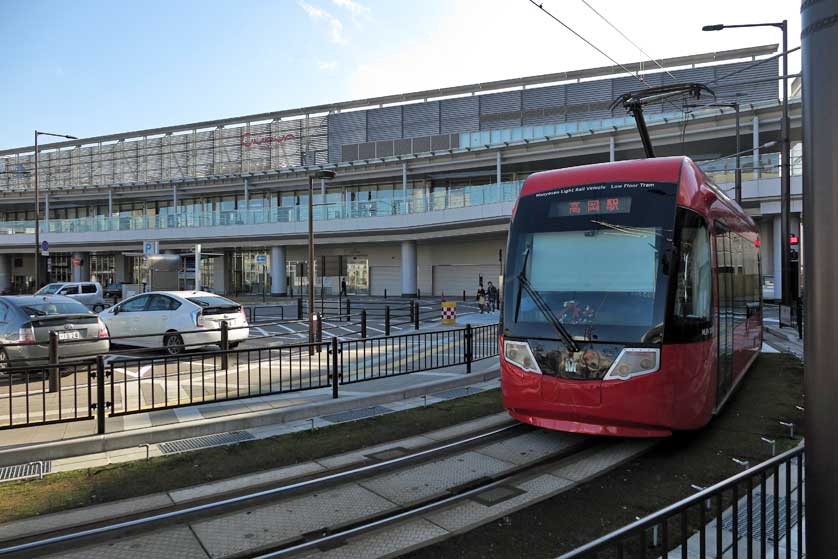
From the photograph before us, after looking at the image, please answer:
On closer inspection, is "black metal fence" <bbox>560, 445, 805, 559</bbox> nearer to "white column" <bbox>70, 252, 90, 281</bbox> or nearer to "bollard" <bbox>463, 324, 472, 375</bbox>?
"bollard" <bbox>463, 324, 472, 375</bbox>

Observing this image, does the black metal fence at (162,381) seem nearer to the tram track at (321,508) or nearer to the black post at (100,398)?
the black post at (100,398)

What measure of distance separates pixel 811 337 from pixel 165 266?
34.0 meters

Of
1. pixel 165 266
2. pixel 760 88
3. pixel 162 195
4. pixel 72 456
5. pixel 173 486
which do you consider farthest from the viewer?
pixel 162 195

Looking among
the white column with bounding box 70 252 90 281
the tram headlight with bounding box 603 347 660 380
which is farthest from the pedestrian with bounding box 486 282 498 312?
the white column with bounding box 70 252 90 281

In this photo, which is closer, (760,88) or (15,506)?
(15,506)

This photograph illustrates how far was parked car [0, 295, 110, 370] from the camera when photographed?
10766mm

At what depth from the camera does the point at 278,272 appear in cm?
4691

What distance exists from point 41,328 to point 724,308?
40.6 feet

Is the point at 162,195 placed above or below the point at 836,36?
above

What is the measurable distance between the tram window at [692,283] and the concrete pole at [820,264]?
369 centimetres

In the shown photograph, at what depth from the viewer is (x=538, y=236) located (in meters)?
6.65

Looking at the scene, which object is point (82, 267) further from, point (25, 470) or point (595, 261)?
point (595, 261)

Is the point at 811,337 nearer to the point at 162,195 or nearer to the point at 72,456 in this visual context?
the point at 72,456

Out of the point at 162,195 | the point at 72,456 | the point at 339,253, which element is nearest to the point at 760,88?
the point at 339,253
